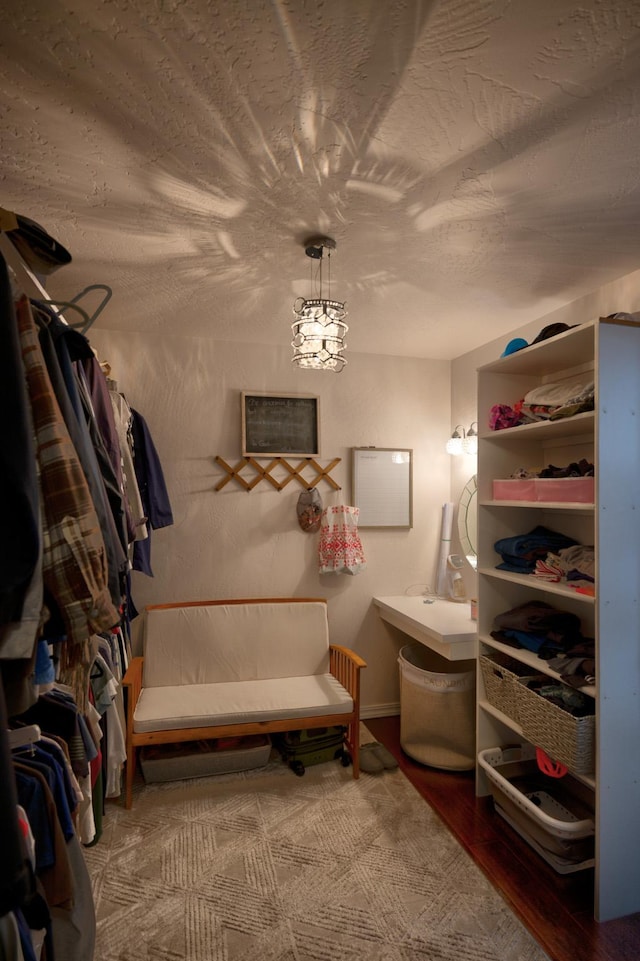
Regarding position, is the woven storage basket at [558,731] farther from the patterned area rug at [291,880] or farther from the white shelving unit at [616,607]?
the patterned area rug at [291,880]

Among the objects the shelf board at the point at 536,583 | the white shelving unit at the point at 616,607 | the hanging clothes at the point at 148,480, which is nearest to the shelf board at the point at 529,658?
the white shelving unit at the point at 616,607

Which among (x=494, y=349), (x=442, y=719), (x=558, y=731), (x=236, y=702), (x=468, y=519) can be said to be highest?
(x=494, y=349)

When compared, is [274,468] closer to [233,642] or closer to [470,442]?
[233,642]

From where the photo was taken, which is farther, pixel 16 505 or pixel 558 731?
pixel 558 731

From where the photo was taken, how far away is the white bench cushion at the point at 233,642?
2.90m

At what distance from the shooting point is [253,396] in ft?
10.5

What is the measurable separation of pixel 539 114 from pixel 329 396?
217 centimetres

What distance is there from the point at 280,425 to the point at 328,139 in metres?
1.98

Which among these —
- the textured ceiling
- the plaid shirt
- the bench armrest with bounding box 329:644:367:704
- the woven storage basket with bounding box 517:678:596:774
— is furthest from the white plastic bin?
the plaid shirt

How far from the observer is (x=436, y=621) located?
9.15ft

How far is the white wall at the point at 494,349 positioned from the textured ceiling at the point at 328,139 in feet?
0.29

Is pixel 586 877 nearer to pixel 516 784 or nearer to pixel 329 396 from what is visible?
pixel 516 784

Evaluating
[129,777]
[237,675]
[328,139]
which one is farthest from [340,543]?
[328,139]

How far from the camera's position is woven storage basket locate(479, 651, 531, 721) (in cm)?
222
